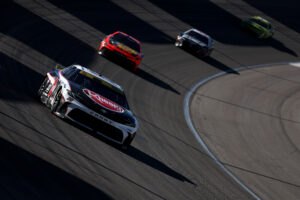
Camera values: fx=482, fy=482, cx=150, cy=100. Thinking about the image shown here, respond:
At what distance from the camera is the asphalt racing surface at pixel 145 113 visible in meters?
9.05

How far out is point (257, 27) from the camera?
36938 mm

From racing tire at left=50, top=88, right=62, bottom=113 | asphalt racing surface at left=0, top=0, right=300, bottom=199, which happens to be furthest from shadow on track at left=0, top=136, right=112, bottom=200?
racing tire at left=50, top=88, right=62, bottom=113

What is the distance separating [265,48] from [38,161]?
3006 cm

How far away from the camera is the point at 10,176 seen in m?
7.65

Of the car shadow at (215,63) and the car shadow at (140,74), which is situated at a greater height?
the car shadow at (215,63)

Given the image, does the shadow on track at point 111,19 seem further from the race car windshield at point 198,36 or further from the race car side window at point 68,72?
the race car side window at point 68,72

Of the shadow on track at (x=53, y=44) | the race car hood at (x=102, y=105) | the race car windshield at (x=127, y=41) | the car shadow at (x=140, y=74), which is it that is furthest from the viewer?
the race car windshield at (x=127, y=41)

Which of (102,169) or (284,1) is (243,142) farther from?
(284,1)

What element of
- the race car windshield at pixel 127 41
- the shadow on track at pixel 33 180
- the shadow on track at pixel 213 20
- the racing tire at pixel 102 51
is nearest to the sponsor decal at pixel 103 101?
the shadow on track at pixel 33 180

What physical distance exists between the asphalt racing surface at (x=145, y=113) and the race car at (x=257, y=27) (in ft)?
2.96

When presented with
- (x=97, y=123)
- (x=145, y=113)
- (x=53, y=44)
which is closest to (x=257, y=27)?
(x=53, y=44)

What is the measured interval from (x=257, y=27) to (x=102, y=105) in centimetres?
2801

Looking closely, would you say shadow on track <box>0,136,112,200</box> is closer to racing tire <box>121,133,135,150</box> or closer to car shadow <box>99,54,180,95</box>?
racing tire <box>121,133,135,150</box>

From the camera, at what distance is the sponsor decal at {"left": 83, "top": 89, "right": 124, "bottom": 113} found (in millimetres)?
11234
